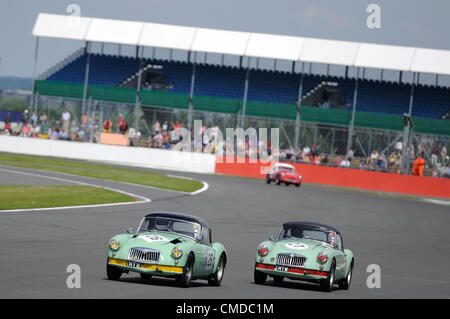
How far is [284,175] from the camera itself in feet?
140

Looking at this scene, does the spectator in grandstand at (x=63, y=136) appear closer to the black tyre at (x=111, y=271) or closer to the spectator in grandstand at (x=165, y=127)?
the spectator in grandstand at (x=165, y=127)

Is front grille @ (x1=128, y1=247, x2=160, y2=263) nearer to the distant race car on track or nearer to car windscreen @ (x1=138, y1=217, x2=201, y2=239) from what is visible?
car windscreen @ (x1=138, y1=217, x2=201, y2=239)

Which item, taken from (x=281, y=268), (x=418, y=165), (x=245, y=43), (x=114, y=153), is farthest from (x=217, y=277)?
(x=245, y=43)

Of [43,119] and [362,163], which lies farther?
[43,119]

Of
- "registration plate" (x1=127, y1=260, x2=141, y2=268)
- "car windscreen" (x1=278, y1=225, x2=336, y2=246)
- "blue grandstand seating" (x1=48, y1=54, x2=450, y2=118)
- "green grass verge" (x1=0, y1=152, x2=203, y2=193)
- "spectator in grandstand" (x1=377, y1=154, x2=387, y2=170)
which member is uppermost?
"blue grandstand seating" (x1=48, y1=54, x2=450, y2=118)

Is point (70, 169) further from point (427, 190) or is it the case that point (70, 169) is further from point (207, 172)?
point (427, 190)

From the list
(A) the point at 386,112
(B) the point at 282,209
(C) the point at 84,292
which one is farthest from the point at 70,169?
(C) the point at 84,292

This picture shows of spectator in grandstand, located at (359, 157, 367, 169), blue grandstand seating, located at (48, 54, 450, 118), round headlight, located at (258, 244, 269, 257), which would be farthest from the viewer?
blue grandstand seating, located at (48, 54, 450, 118)

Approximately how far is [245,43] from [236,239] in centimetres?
3517

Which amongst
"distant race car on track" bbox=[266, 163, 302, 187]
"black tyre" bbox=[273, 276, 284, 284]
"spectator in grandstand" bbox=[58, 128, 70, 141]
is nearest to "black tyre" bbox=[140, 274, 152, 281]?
"black tyre" bbox=[273, 276, 284, 284]

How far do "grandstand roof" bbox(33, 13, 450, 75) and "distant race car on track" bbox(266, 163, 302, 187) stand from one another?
35.0ft

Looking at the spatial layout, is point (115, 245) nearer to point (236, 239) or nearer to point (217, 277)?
point (217, 277)

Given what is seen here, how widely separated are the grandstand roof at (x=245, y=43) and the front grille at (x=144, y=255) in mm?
40388

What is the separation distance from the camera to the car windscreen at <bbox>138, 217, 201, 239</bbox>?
1298 centimetres
